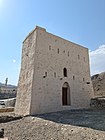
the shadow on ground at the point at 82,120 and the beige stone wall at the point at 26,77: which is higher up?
the beige stone wall at the point at 26,77

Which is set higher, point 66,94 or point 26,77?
point 26,77

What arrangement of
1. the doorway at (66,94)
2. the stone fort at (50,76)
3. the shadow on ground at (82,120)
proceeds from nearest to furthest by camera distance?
the shadow on ground at (82,120) → the stone fort at (50,76) → the doorway at (66,94)

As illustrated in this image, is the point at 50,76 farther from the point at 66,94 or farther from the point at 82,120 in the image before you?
the point at 82,120

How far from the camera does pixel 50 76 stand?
11.7m

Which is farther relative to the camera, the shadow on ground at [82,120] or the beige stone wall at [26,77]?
the beige stone wall at [26,77]

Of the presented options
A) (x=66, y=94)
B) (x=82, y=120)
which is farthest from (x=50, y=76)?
(x=82, y=120)

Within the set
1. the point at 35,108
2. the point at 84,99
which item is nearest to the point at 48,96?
the point at 35,108

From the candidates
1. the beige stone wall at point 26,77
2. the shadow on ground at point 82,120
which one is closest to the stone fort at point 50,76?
the beige stone wall at point 26,77

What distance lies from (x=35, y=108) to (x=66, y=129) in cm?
486

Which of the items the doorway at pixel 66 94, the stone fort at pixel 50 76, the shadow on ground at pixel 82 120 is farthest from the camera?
the doorway at pixel 66 94

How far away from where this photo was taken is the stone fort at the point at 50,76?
1067 centimetres

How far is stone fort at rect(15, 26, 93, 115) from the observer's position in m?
10.7

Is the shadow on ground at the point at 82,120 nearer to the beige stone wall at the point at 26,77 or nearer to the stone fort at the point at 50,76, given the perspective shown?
the stone fort at the point at 50,76

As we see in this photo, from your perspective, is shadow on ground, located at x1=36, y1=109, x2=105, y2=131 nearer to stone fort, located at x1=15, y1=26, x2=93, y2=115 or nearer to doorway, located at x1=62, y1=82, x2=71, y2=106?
stone fort, located at x1=15, y1=26, x2=93, y2=115
